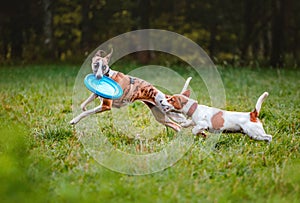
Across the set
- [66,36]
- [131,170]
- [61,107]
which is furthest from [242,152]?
[66,36]

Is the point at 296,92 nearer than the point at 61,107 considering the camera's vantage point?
No

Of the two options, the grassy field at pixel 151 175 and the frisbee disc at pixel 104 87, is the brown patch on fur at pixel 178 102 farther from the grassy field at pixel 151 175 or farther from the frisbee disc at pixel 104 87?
the frisbee disc at pixel 104 87

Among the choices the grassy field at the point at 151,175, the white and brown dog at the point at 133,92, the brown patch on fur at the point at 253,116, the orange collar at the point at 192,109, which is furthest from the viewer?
the white and brown dog at the point at 133,92

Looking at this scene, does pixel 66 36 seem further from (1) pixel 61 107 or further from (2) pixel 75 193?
(2) pixel 75 193

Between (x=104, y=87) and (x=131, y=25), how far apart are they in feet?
34.7

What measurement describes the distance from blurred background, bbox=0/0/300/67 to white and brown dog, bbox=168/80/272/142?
28.9 feet

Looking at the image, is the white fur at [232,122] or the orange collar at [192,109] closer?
the white fur at [232,122]

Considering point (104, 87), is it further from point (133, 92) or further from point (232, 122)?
point (232, 122)

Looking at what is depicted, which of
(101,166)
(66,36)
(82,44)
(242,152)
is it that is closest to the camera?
(101,166)

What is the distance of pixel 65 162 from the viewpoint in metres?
3.89

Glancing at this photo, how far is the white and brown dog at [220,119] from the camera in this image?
4266 millimetres

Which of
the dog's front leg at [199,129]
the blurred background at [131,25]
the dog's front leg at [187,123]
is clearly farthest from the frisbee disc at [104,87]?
the blurred background at [131,25]

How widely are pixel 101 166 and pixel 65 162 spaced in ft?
1.16

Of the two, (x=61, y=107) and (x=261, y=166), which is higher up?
(x=261, y=166)
